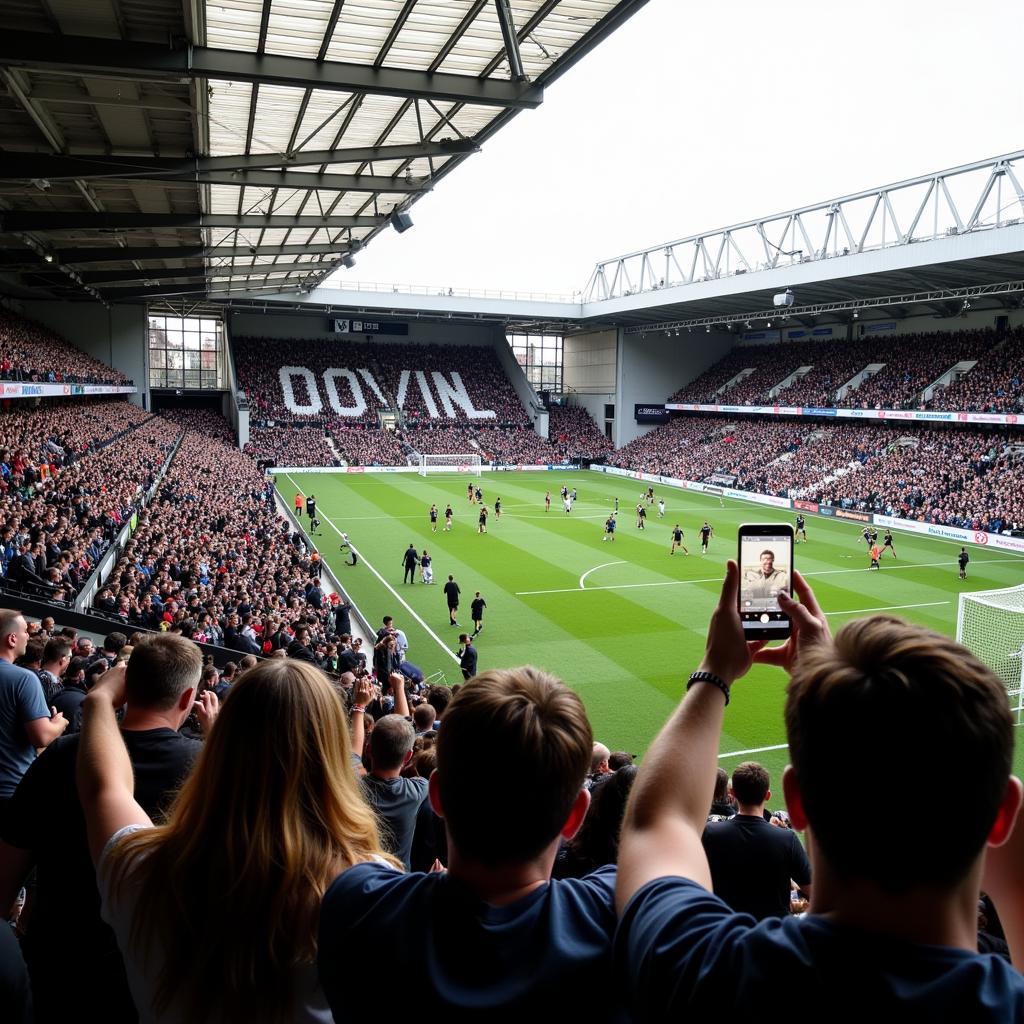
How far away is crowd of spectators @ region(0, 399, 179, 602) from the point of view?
639 inches

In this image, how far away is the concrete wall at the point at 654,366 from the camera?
73.0m

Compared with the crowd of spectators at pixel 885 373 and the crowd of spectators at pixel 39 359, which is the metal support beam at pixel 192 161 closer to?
the crowd of spectators at pixel 39 359

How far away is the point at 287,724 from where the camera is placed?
2369 millimetres

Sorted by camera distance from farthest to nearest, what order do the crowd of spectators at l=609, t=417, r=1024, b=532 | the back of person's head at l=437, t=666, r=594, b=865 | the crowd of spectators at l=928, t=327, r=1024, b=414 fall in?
the crowd of spectators at l=928, t=327, r=1024, b=414
the crowd of spectators at l=609, t=417, r=1024, b=532
the back of person's head at l=437, t=666, r=594, b=865

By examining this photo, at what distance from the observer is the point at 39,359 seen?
3612 centimetres

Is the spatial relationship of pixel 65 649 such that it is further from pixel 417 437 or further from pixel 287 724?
pixel 417 437

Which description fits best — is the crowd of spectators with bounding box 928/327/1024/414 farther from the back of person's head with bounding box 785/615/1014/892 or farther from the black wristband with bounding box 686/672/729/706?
the back of person's head with bounding box 785/615/1014/892

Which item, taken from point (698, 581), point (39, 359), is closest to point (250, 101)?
point (698, 581)

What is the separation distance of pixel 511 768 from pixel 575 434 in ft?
239

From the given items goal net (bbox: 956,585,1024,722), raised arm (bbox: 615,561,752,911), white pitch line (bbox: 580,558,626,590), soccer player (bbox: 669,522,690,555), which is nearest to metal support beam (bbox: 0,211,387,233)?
white pitch line (bbox: 580,558,626,590)

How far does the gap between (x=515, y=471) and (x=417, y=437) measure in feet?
28.4

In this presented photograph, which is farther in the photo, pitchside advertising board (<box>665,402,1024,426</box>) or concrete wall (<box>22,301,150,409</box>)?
concrete wall (<box>22,301,150,409</box>)

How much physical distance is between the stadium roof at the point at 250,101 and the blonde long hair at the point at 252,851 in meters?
12.9

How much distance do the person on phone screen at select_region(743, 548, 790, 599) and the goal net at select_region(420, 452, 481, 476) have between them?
59.7 meters
